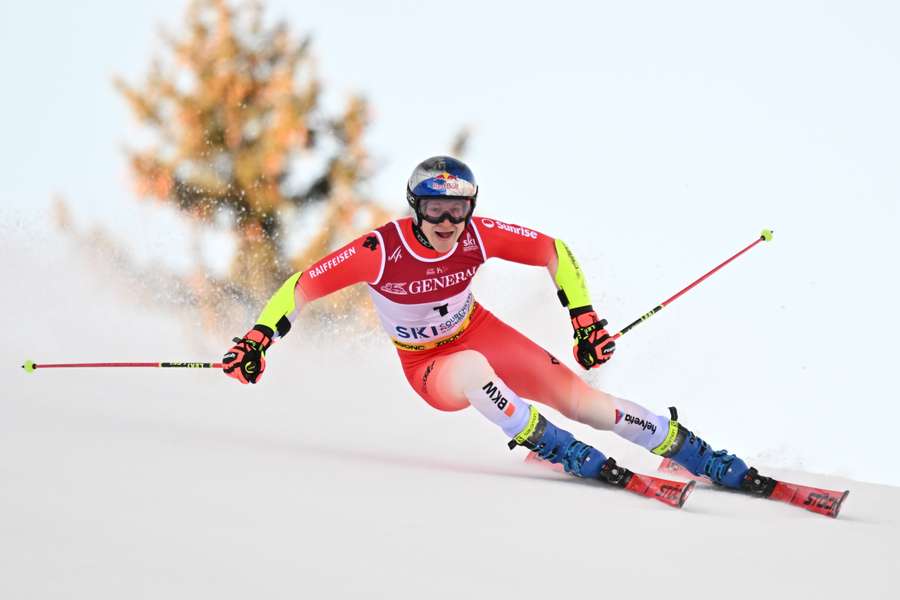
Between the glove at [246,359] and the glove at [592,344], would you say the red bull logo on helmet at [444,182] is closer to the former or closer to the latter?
the glove at [592,344]

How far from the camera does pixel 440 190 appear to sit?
12.5 ft

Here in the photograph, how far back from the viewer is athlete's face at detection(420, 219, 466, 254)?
152 inches

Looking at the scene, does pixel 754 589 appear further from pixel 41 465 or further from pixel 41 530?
pixel 41 465

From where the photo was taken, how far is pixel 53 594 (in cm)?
194

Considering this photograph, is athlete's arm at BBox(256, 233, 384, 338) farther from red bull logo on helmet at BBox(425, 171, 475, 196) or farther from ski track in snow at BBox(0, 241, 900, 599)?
ski track in snow at BBox(0, 241, 900, 599)

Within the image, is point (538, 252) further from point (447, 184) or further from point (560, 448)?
point (560, 448)

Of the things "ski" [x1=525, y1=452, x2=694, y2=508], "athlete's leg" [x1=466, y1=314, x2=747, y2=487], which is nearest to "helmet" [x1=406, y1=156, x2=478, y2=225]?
"athlete's leg" [x1=466, y1=314, x2=747, y2=487]

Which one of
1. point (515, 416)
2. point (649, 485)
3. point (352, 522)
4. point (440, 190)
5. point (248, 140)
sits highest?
point (248, 140)

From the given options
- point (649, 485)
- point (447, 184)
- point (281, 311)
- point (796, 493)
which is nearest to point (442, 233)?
point (447, 184)

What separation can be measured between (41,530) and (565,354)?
6.68m

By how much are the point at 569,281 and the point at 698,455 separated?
936mm

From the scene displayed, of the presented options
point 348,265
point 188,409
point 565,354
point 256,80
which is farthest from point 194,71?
point 348,265

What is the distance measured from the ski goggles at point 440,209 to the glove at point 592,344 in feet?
2.42

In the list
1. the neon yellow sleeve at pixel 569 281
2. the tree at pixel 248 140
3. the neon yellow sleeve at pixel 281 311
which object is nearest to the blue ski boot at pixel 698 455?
the neon yellow sleeve at pixel 569 281
